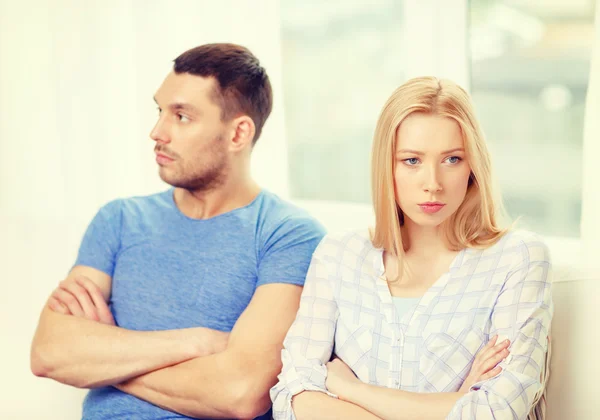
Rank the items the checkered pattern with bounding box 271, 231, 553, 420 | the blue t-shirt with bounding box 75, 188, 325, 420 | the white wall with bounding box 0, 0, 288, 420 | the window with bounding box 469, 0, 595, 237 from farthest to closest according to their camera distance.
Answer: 1. the white wall with bounding box 0, 0, 288, 420
2. the window with bounding box 469, 0, 595, 237
3. the blue t-shirt with bounding box 75, 188, 325, 420
4. the checkered pattern with bounding box 271, 231, 553, 420

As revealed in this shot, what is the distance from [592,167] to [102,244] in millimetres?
1198

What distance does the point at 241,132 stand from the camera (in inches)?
82.5

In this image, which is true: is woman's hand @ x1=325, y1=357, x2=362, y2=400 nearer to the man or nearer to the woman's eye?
the man

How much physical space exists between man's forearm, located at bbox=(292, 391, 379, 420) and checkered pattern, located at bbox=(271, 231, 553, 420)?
Answer: 0.06ft

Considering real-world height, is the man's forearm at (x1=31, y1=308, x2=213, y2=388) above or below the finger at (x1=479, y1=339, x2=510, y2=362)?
below

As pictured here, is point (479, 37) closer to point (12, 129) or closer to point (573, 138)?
point (573, 138)

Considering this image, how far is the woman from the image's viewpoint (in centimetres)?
149

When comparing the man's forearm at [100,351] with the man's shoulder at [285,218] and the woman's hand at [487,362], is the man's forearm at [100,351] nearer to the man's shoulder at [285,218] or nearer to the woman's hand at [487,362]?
the man's shoulder at [285,218]

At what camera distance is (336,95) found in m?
3.18

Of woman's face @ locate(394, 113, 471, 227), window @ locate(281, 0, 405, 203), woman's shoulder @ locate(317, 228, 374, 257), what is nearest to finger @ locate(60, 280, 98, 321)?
woman's shoulder @ locate(317, 228, 374, 257)

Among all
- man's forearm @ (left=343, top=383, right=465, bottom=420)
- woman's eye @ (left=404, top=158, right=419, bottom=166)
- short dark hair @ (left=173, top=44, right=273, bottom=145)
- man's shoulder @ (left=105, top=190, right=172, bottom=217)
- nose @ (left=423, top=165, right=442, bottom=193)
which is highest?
short dark hair @ (left=173, top=44, right=273, bottom=145)

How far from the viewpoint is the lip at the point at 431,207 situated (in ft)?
5.10

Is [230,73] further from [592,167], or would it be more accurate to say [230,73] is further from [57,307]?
[592,167]

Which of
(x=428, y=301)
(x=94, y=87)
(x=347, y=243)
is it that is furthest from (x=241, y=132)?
(x=94, y=87)
